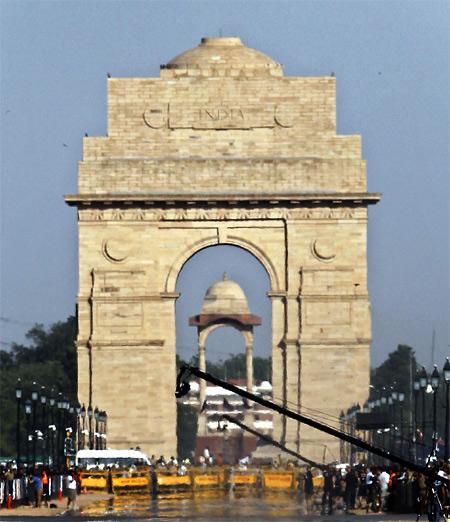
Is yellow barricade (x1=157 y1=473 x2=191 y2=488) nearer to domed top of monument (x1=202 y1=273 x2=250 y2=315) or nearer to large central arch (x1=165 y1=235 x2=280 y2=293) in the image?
large central arch (x1=165 y1=235 x2=280 y2=293)

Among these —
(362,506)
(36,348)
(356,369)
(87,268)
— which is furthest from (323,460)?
(36,348)

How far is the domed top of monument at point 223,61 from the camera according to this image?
8262 centimetres

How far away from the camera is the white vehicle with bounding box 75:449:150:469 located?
76.0 m

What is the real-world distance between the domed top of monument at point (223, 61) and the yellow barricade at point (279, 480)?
17.3 m

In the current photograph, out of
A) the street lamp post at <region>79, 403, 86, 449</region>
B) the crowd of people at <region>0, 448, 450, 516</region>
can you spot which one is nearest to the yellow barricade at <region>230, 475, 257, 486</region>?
the crowd of people at <region>0, 448, 450, 516</region>

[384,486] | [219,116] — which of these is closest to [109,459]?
[219,116]

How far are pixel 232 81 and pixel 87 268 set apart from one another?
7957mm

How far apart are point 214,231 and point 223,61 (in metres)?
6.22

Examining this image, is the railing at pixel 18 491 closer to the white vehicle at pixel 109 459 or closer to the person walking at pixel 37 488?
the person walking at pixel 37 488

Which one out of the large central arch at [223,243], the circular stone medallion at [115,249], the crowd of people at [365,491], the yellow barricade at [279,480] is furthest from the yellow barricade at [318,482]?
the circular stone medallion at [115,249]

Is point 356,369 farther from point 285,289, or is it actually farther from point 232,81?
point 232,81

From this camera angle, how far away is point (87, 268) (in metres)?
81.9

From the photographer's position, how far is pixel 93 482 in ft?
228

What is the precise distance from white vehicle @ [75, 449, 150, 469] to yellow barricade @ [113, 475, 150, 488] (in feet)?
20.1
